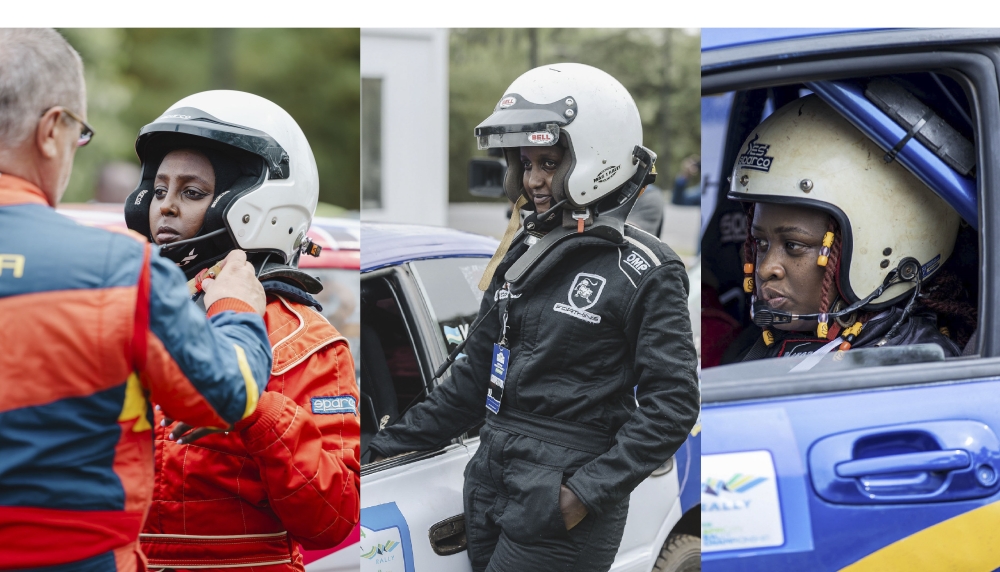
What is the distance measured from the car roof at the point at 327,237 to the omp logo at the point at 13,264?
1.71m

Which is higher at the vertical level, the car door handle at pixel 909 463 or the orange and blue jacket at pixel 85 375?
the orange and blue jacket at pixel 85 375

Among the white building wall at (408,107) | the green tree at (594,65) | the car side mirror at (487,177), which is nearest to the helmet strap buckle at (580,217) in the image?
the green tree at (594,65)

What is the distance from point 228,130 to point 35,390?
0.84 m

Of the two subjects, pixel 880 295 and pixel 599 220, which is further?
pixel 880 295

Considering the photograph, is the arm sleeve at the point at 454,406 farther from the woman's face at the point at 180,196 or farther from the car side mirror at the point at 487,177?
the woman's face at the point at 180,196

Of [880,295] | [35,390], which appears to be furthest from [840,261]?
[35,390]

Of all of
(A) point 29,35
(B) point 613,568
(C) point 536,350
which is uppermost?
(A) point 29,35

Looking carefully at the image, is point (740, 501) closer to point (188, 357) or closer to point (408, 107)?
point (188, 357)

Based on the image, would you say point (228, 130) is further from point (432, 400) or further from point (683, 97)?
point (683, 97)

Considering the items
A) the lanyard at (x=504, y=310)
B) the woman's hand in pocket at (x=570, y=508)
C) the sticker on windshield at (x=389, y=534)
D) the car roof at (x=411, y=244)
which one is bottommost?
the sticker on windshield at (x=389, y=534)

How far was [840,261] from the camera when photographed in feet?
7.66

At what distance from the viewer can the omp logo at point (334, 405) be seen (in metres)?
1.91

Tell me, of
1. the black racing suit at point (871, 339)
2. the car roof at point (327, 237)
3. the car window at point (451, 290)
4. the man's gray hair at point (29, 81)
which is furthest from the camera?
the car roof at point (327, 237)

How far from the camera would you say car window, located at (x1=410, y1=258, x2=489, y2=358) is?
2439 mm
